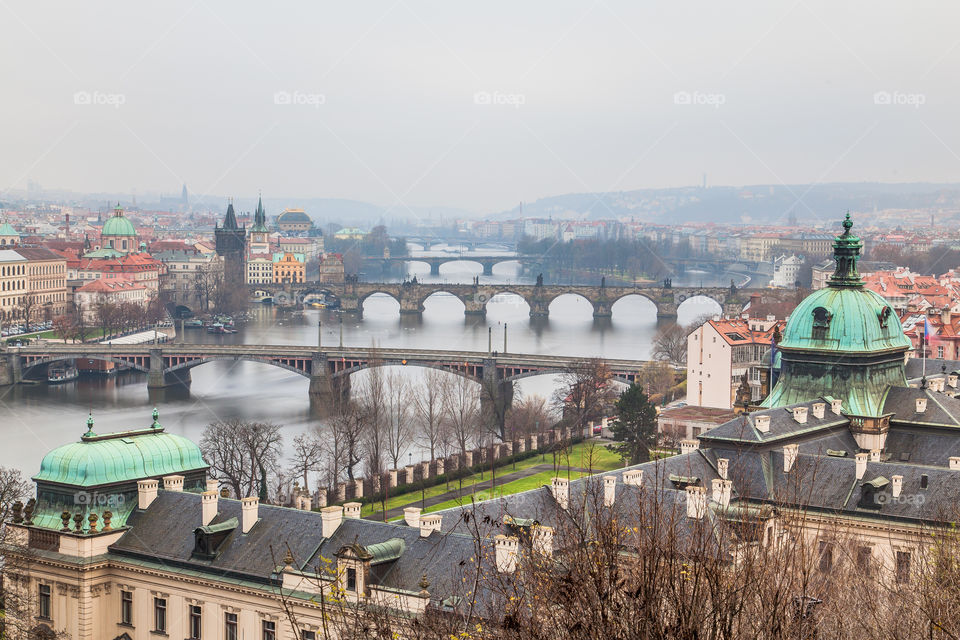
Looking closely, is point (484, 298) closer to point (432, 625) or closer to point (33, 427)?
point (33, 427)

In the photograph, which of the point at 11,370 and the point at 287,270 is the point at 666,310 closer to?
the point at 287,270

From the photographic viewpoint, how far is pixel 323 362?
75938 millimetres

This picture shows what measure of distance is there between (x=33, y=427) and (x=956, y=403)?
41.4 meters

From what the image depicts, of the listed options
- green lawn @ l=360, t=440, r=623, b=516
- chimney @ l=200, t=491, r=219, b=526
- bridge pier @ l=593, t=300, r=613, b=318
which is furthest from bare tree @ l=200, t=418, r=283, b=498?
bridge pier @ l=593, t=300, r=613, b=318

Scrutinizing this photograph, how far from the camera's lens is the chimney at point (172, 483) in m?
29.9

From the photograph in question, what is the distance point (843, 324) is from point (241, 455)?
20.1 metres

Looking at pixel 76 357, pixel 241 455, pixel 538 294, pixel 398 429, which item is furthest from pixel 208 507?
pixel 538 294

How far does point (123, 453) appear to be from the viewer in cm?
2962

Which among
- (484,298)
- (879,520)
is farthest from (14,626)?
(484,298)

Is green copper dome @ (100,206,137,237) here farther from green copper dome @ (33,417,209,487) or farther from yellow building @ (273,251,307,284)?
green copper dome @ (33,417,209,487)

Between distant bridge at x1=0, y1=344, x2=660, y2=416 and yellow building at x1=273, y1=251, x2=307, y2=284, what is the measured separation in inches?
3188

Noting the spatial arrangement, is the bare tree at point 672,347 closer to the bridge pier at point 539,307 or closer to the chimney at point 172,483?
the bridge pier at point 539,307

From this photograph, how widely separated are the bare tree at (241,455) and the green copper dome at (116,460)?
13485 mm

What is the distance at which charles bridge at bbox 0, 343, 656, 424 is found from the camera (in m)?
71.4
